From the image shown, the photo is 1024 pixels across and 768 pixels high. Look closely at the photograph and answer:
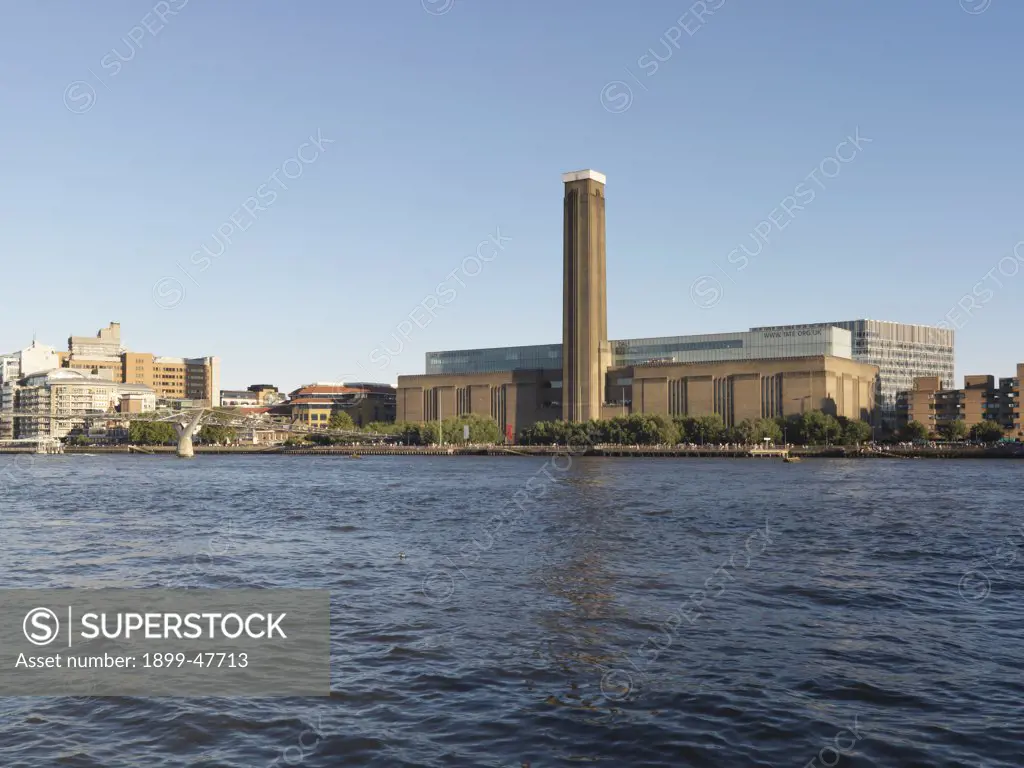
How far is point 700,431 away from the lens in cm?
16838

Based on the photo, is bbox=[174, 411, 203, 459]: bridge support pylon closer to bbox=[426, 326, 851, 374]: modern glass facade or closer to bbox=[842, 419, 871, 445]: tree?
bbox=[426, 326, 851, 374]: modern glass facade

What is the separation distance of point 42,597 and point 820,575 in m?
20.5

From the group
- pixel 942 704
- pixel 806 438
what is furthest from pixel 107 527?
pixel 806 438

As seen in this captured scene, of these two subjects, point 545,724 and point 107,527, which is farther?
point 107,527

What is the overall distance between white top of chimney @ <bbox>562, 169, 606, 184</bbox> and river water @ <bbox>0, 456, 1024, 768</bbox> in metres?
147

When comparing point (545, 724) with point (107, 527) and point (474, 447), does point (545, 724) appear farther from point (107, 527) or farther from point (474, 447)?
point (474, 447)

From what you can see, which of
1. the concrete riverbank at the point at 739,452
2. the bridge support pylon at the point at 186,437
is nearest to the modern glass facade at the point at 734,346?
the concrete riverbank at the point at 739,452

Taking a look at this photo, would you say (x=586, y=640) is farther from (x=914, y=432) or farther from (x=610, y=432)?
(x=914, y=432)

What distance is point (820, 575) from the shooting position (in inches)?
1121

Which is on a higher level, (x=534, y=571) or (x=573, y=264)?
(x=573, y=264)

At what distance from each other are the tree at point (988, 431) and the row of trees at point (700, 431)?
23066 millimetres

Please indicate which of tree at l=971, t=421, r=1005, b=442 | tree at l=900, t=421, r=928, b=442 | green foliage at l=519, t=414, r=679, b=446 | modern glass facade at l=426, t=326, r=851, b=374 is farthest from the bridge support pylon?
tree at l=971, t=421, r=1005, b=442

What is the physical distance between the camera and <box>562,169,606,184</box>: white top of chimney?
187m

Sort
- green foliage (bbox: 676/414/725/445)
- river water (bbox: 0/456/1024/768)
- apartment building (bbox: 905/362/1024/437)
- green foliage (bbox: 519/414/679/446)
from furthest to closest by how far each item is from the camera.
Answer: apartment building (bbox: 905/362/1024/437)
green foliage (bbox: 519/414/679/446)
green foliage (bbox: 676/414/725/445)
river water (bbox: 0/456/1024/768)
